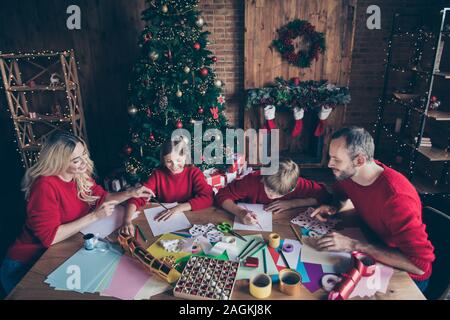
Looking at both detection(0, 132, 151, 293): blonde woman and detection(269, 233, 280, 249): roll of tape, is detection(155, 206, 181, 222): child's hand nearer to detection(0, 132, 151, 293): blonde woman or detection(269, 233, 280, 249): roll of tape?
detection(0, 132, 151, 293): blonde woman

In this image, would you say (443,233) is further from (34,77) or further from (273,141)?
(34,77)

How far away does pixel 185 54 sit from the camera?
136 inches

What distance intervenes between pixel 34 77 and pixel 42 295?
324cm

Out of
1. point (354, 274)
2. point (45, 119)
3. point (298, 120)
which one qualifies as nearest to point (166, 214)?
point (354, 274)

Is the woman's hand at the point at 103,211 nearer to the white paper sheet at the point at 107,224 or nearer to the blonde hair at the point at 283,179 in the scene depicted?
the white paper sheet at the point at 107,224

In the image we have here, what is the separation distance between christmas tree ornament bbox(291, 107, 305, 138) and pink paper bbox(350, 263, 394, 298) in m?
3.08

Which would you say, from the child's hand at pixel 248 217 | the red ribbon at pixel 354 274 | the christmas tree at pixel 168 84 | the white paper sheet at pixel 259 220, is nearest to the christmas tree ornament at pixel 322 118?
the christmas tree at pixel 168 84

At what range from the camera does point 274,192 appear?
2018 millimetres

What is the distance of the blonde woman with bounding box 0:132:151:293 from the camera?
5.90 ft

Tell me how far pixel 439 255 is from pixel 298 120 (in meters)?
3.01

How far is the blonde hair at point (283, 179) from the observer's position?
6.49ft

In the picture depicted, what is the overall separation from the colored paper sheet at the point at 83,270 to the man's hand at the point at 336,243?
1047 millimetres
